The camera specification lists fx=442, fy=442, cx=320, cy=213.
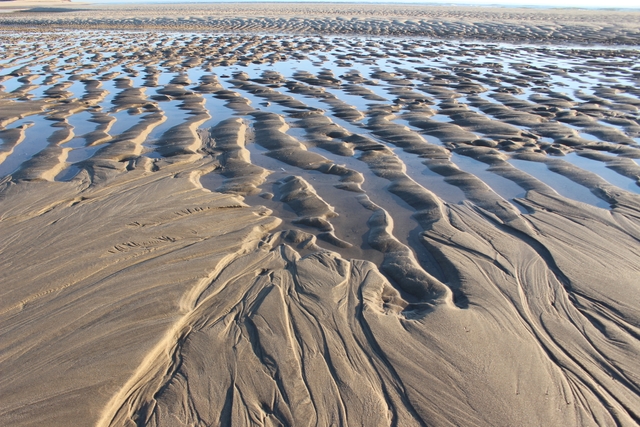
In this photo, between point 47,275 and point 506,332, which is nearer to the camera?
point 506,332

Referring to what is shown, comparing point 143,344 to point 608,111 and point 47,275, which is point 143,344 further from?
point 608,111

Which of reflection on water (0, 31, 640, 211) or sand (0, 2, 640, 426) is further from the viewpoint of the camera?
reflection on water (0, 31, 640, 211)

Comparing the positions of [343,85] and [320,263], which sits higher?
[320,263]

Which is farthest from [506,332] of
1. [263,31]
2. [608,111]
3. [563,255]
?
[263,31]

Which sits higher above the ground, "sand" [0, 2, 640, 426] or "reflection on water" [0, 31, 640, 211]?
"sand" [0, 2, 640, 426]

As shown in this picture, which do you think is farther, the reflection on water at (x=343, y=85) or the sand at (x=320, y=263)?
the reflection on water at (x=343, y=85)

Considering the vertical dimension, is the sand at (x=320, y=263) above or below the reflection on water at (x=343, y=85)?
above

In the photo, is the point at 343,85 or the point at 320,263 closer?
the point at 320,263

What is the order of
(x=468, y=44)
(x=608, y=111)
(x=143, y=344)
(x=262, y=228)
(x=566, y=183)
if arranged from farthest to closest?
(x=468, y=44), (x=608, y=111), (x=566, y=183), (x=262, y=228), (x=143, y=344)
